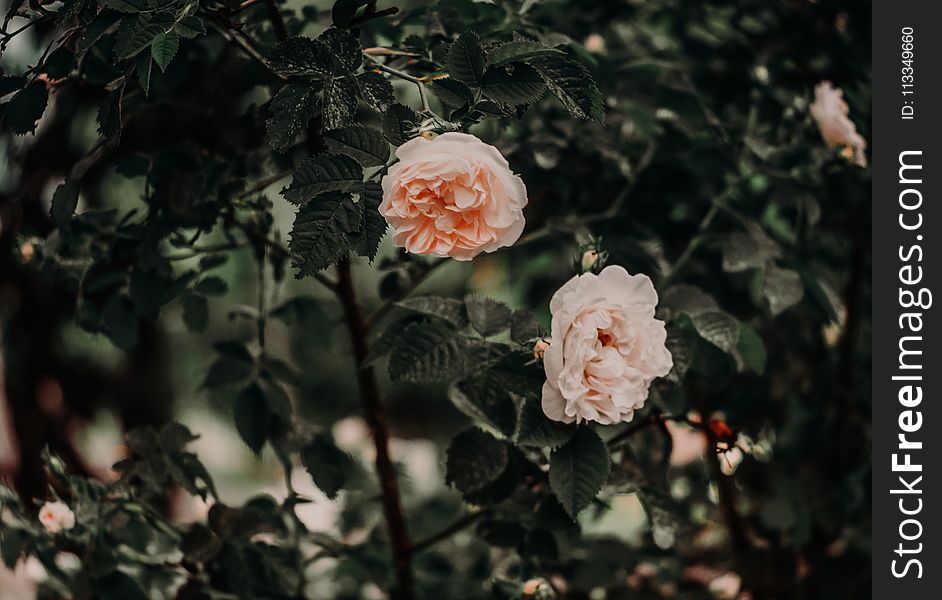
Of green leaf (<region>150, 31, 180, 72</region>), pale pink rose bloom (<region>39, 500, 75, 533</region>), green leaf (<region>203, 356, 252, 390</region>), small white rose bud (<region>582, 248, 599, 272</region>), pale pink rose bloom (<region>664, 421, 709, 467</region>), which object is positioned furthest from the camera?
pale pink rose bloom (<region>664, 421, 709, 467</region>)

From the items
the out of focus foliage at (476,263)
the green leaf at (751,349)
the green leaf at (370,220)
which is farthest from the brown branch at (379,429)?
the green leaf at (751,349)

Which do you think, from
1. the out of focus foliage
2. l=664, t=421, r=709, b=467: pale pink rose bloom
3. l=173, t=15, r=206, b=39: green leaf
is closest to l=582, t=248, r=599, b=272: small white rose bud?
the out of focus foliage

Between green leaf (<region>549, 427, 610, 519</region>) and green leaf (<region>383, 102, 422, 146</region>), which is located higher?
green leaf (<region>383, 102, 422, 146</region>)

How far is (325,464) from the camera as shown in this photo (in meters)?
0.96

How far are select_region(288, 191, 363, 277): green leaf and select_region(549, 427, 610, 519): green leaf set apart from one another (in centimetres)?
24

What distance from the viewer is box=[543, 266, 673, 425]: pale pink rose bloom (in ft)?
2.14

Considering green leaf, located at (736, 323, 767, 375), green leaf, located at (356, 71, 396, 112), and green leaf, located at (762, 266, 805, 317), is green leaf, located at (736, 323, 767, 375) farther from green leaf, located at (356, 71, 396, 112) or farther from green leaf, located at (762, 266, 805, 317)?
green leaf, located at (356, 71, 396, 112)

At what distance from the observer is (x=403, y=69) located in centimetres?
82

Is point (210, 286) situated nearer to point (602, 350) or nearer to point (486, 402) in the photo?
point (486, 402)

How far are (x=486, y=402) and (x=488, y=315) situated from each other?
3.0 inches

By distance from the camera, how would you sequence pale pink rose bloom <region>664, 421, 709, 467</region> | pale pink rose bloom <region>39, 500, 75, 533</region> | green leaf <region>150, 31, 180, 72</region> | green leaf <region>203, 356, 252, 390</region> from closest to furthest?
1. green leaf <region>150, 31, 180, 72</region>
2. pale pink rose bloom <region>39, 500, 75, 533</region>
3. green leaf <region>203, 356, 252, 390</region>
4. pale pink rose bloom <region>664, 421, 709, 467</region>

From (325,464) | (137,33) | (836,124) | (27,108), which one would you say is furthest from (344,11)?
(836,124)

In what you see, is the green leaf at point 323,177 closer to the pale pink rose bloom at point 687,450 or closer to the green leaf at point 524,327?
the green leaf at point 524,327

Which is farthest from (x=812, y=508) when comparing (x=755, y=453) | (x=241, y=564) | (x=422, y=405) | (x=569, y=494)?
(x=422, y=405)
